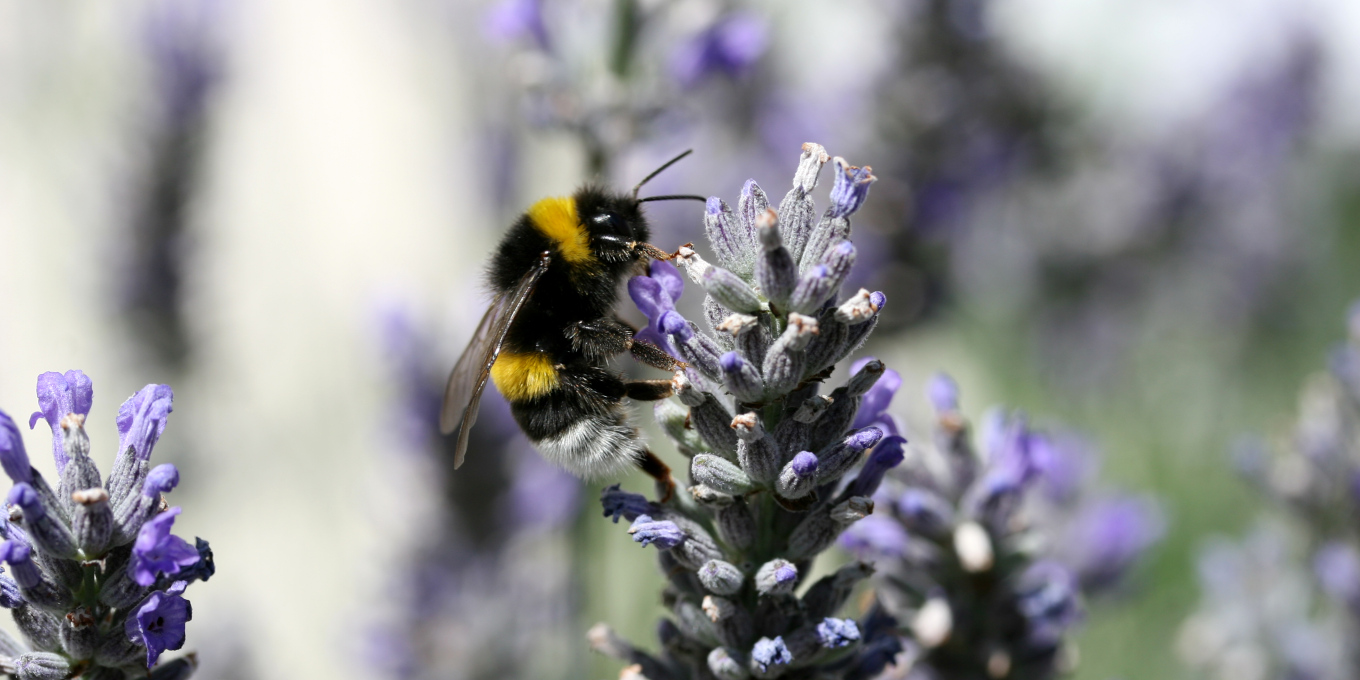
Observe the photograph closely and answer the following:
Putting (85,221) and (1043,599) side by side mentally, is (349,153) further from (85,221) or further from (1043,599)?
(1043,599)

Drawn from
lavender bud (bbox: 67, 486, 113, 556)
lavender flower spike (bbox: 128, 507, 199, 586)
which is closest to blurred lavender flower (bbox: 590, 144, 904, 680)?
lavender flower spike (bbox: 128, 507, 199, 586)

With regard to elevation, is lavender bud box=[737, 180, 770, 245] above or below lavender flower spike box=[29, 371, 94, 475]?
above

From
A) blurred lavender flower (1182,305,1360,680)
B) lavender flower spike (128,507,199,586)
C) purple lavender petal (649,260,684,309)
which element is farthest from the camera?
blurred lavender flower (1182,305,1360,680)

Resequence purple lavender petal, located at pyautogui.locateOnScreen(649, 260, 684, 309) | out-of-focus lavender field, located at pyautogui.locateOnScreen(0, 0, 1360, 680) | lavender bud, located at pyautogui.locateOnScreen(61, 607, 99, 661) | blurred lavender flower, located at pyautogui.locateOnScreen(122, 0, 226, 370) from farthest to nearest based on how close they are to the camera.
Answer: blurred lavender flower, located at pyautogui.locateOnScreen(122, 0, 226, 370) → out-of-focus lavender field, located at pyautogui.locateOnScreen(0, 0, 1360, 680) → purple lavender petal, located at pyautogui.locateOnScreen(649, 260, 684, 309) → lavender bud, located at pyautogui.locateOnScreen(61, 607, 99, 661)

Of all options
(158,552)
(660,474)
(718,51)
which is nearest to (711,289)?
(660,474)

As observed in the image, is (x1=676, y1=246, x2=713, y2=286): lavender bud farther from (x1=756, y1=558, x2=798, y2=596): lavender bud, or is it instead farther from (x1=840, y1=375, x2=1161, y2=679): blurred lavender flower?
Answer: (x1=840, y1=375, x2=1161, y2=679): blurred lavender flower

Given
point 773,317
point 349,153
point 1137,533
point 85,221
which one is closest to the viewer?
point 773,317

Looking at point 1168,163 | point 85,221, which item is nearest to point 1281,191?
point 1168,163
